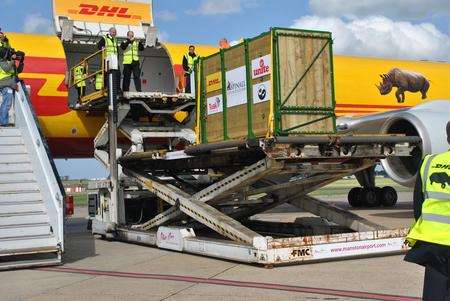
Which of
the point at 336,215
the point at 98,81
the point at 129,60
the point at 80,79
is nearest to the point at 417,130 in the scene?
the point at 336,215

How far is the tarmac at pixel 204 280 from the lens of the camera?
599 cm

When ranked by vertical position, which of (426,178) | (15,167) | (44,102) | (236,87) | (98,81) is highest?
(98,81)

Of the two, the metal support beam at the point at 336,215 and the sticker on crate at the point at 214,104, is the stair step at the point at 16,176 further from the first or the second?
the metal support beam at the point at 336,215

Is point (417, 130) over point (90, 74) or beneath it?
beneath

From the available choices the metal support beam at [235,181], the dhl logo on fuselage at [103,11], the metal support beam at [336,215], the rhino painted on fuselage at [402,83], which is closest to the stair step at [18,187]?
the metal support beam at [235,181]

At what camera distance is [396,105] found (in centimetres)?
1742

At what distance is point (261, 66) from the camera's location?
8.42 m

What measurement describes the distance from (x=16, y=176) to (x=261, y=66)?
165 inches

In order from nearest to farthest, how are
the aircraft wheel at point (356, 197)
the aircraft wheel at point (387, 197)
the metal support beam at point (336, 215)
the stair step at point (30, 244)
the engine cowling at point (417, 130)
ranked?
the stair step at point (30, 244), the metal support beam at point (336, 215), the engine cowling at point (417, 130), the aircraft wheel at point (387, 197), the aircraft wheel at point (356, 197)

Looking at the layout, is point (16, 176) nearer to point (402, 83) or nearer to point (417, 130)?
point (417, 130)

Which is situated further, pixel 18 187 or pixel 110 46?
pixel 110 46

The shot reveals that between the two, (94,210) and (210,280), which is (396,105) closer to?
(94,210)

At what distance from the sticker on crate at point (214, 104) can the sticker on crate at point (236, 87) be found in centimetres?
28

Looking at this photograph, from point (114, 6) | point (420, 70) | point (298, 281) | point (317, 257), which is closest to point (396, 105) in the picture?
point (420, 70)
